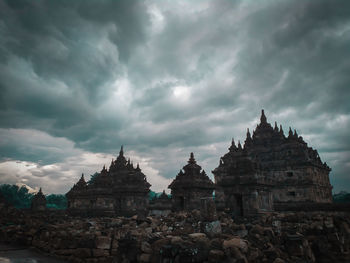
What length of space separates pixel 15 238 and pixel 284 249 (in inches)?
475

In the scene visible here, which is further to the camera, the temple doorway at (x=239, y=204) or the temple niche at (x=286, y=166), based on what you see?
the temple niche at (x=286, y=166)

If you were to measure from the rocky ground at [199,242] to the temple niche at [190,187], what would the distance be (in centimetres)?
367

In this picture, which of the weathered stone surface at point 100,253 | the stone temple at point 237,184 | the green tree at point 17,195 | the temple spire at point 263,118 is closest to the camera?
the weathered stone surface at point 100,253

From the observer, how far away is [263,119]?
45.4 meters

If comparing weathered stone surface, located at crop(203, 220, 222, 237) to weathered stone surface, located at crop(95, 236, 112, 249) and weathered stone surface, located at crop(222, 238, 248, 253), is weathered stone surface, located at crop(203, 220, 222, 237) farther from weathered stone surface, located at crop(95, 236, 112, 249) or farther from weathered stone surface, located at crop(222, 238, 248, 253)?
weathered stone surface, located at crop(95, 236, 112, 249)

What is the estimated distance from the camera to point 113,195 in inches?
867

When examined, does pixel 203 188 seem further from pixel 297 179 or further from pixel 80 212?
pixel 297 179

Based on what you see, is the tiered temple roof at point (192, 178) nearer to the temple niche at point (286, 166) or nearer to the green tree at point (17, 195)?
the temple niche at point (286, 166)

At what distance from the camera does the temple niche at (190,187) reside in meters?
15.0

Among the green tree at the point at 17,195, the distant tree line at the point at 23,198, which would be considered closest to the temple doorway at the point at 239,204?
the distant tree line at the point at 23,198

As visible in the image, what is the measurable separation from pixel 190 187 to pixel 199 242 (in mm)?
9349

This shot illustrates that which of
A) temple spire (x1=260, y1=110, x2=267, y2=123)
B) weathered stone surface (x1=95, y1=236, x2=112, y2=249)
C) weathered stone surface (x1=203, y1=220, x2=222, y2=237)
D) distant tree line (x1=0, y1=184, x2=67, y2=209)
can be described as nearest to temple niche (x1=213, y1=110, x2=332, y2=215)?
temple spire (x1=260, y1=110, x2=267, y2=123)

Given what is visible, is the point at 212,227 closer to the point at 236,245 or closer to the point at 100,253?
the point at 236,245

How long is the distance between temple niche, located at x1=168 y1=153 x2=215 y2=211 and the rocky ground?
3675 millimetres
